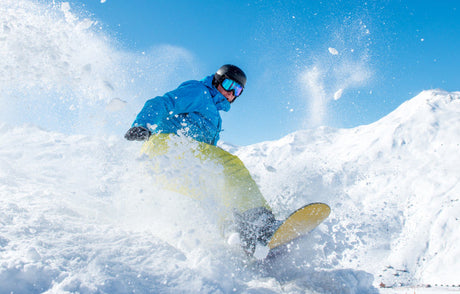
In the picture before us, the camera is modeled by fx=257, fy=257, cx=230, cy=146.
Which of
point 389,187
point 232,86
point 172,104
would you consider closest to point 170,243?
point 172,104

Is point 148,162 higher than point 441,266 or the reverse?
higher

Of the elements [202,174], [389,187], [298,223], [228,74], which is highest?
[228,74]

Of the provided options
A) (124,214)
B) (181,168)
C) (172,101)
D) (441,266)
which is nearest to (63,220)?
(124,214)

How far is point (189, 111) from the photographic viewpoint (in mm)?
3277

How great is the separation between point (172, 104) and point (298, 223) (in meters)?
1.97

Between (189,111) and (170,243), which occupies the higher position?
(189,111)

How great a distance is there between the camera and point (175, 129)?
124 inches

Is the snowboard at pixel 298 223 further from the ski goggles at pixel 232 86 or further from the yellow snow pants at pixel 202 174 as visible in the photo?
the ski goggles at pixel 232 86

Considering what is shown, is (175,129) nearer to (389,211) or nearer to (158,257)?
(158,257)

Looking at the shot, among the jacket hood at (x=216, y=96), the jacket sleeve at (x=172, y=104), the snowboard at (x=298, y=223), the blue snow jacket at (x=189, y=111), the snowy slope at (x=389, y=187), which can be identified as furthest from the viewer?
the snowy slope at (x=389, y=187)

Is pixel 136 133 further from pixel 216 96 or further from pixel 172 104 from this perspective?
pixel 216 96

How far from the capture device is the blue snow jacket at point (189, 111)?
9.77 ft

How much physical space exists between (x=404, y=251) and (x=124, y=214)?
6.77 metres

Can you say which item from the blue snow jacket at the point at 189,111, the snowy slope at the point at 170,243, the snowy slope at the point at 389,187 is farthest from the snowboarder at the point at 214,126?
the snowy slope at the point at 389,187
